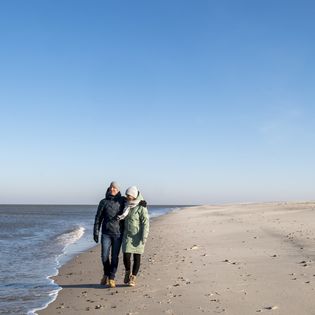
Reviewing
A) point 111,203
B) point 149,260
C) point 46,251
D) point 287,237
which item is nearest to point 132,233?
point 111,203

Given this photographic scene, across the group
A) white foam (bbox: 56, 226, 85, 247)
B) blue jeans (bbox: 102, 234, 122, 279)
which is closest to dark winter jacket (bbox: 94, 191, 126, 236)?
blue jeans (bbox: 102, 234, 122, 279)

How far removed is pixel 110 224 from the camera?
9.34m

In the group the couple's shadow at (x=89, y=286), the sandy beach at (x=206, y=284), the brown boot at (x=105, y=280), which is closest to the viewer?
the sandy beach at (x=206, y=284)

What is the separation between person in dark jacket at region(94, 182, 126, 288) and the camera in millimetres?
9328

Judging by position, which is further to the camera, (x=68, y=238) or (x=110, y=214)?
(x=68, y=238)

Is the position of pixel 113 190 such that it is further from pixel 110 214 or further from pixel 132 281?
pixel 132 281

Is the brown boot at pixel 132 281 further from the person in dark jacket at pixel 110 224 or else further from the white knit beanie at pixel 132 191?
the white knit beanie at pixel 132 191

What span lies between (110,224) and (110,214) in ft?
0.68

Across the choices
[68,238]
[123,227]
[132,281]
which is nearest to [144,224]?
[123,227]

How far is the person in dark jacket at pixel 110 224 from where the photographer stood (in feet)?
30.6

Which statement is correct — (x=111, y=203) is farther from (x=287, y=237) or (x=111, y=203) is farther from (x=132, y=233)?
(x=287, y=237)

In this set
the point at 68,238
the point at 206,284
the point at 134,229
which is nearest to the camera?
the point at 206,284

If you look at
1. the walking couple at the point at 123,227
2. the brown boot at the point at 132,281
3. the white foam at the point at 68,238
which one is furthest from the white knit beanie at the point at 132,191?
the white foam at the point at 68,238

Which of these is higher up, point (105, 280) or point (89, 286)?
point (105, 280)
